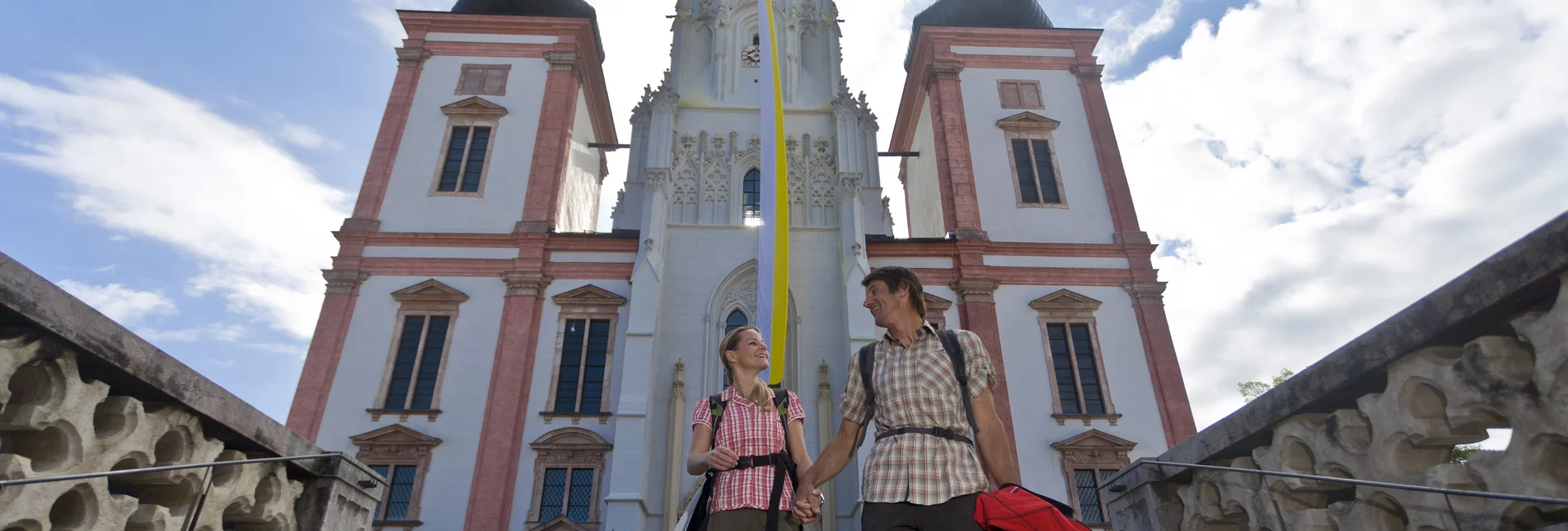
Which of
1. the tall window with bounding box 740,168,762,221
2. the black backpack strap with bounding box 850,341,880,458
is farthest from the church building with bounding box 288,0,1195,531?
the black backpack strap with bounding box 850,341,880,458

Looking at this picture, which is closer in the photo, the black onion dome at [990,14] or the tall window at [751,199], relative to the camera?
the tall window at [751,199]

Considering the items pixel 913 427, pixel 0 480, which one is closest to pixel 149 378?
pixel 0 480

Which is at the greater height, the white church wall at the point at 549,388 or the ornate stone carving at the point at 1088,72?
the ornate stone carving at the point at 1088,72

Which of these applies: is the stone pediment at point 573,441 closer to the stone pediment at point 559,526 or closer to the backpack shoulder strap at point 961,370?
the stone pediment at point 559,526

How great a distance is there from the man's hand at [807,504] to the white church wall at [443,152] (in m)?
17.8

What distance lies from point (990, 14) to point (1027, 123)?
19.9ft

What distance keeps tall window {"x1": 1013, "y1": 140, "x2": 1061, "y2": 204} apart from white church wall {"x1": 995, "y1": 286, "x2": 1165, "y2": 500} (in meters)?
3.06

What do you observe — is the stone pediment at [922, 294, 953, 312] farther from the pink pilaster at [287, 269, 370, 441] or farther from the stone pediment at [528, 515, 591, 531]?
the pink pilaster at [287, 269, 370, 441]

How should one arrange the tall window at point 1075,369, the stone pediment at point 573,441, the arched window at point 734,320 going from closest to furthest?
the stone pediment at point 573,441 → the tall window at point 1075,369 → the arched window at point 734,320

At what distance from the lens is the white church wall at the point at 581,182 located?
895 inches

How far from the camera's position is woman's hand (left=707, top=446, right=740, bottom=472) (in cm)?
394

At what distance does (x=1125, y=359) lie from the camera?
18531 mm

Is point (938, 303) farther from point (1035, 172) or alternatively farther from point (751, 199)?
point (1035, 172)

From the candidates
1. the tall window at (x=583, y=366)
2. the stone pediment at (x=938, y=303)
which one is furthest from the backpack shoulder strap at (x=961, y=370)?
the stone pediment at (x=938, y=303)
